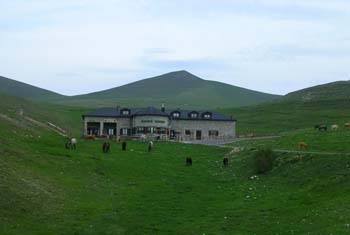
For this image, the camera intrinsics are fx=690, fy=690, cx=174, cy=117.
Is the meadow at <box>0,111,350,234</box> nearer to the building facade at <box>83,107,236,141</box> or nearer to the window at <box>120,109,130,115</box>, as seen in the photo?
the building facade at <box>83,107,236,141</box>

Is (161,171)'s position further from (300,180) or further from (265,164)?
(300,180)

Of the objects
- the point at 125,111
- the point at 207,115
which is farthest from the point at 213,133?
the point at 125,111

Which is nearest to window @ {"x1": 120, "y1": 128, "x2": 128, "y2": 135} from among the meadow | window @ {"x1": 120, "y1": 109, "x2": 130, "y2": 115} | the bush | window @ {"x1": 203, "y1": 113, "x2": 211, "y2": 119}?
window @ {"x1": 120, "y1": 109, "x2": 130, "y2": 115}

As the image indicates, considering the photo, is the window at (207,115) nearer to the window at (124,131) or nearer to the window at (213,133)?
the window at (213,133)

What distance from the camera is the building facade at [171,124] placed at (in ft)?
438

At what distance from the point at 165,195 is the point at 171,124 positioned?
296ft

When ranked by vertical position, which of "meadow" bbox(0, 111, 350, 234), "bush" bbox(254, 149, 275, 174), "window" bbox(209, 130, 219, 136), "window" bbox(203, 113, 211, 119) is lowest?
"meadow" bbox(0, 111, 350, 234)

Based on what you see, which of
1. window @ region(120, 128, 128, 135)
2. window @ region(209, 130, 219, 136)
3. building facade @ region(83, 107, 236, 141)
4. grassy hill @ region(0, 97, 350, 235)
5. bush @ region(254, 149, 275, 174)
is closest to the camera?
grassy hill @ region(0, 97, 350, 235)

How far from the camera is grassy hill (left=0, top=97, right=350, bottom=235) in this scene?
33281mm

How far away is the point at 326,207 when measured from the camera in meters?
36.3

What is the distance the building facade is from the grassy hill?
64269 millimetres

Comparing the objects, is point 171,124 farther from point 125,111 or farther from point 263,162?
point 263,162

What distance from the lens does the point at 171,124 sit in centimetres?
13600

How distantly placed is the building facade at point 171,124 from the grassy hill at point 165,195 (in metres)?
64.3
